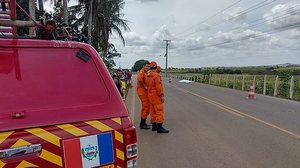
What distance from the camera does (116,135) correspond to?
2.77 metres

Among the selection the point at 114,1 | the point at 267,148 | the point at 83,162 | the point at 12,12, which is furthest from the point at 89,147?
the point at 114,1

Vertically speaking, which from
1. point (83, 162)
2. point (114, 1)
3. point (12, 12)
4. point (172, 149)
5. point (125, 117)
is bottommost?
point (172, 149)

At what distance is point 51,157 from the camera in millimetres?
2445

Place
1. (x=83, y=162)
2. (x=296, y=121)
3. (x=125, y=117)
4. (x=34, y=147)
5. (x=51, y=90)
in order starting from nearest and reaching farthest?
(x=34, y=147), (x=83, y=162), (x=51, y=90), (x=125, y=117), (x=296, y=121)

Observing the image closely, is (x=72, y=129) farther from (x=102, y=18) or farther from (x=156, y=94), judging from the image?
(x=102, y=18)

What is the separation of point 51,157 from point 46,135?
16cm

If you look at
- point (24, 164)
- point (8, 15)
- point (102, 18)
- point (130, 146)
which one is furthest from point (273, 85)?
point (24, 164)

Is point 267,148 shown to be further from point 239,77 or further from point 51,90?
point 239,77

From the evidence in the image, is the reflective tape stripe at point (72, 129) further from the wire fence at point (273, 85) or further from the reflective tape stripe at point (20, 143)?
the wire fence at point (273, 85)

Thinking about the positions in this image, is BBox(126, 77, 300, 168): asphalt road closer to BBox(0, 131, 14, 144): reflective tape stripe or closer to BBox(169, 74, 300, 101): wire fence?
BBox(0, 131, 14, 144): reflective tape stripe

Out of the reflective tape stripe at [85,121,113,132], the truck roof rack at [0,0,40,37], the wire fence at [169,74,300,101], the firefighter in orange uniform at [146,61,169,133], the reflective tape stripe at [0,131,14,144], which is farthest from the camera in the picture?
the wire fence at [169,74,300,101]

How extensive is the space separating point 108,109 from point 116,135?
0.79 feet

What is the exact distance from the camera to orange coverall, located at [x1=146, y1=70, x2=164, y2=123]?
8672 mm

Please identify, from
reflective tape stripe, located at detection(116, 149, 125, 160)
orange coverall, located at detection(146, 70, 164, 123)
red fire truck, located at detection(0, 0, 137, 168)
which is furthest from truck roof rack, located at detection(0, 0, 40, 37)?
orange coverall, located at detection(146, 70, 164, 123)
